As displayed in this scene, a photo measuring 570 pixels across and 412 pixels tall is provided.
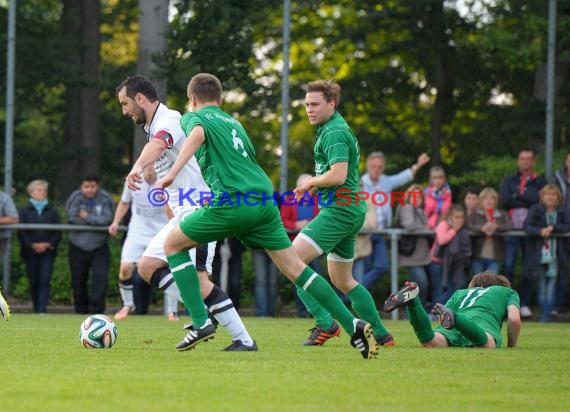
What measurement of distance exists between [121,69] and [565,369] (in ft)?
45.0

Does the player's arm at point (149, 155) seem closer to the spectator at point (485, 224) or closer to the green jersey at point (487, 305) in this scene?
the green jersey at point (487, 305)

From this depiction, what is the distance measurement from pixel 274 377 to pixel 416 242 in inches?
407

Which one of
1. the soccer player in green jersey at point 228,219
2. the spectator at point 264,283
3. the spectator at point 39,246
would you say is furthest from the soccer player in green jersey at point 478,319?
the spectator at point 39,246

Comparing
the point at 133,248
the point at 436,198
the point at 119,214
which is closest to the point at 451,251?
the point at 436,198

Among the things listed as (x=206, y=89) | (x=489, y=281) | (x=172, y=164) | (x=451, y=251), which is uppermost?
(x=206, y=89)

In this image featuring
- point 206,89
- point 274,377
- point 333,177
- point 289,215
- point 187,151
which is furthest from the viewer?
point 289,215

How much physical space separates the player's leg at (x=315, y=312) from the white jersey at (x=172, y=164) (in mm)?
919

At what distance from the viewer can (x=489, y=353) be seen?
393 inches

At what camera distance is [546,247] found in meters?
17.5

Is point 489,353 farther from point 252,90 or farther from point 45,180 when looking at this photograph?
point 45,180

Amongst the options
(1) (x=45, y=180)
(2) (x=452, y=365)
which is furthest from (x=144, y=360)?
(1) (x=45, y=180)

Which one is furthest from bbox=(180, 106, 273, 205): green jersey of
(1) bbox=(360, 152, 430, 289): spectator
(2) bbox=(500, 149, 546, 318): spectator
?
(2) bbox=(500, 149, 546, 318): spectator

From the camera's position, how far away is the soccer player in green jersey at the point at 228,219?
9089 millimetres

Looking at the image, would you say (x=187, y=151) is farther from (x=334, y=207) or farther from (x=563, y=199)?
(x=563, y=199)
